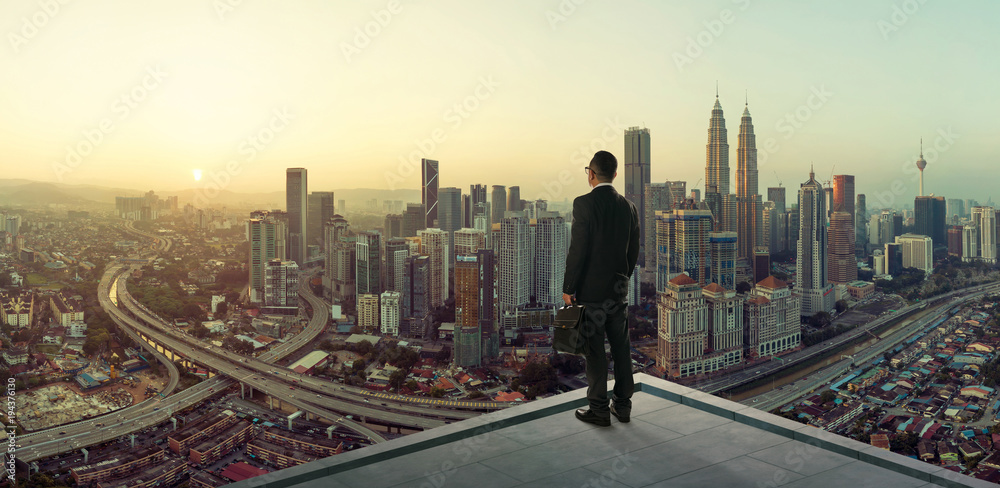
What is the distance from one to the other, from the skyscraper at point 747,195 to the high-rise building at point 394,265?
11.8 metres

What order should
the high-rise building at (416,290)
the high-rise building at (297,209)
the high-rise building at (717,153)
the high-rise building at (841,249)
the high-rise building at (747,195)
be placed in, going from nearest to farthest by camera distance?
the high-rise building at (416,290) < the high-rise building at (297,209) < the high-rise building at (841,249) < the high-rise building at (747,195) < the high-rise building at (717,153)

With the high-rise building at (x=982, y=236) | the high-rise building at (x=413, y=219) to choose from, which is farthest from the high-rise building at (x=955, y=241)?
the high-rise building at (x=413, y=219)

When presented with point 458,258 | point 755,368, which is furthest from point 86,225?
point 755,368

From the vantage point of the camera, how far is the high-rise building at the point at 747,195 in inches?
900

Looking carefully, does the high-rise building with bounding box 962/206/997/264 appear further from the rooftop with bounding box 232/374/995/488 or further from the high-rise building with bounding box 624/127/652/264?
the rooftop with bounding box 232/374/995/488

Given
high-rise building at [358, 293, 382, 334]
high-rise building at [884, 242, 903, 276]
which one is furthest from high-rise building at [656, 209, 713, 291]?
high-rise building at [358, 293, 382, 334]

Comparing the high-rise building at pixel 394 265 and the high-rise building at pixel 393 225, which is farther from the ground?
the high-rise building at pixel 393 225

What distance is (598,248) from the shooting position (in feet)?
5.74

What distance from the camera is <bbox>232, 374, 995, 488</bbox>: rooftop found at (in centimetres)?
135

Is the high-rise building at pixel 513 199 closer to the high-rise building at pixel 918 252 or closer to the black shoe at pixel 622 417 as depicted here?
the high-rise building at pixel 918 252

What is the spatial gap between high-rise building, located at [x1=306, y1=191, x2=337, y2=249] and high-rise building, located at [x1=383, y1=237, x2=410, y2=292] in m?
3.94

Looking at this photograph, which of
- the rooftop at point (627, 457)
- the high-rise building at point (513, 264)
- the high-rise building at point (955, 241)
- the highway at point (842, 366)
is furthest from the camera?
the high-rise building at point (955, 241)

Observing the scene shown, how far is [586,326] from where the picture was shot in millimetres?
1747

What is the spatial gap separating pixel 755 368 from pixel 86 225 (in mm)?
15738
